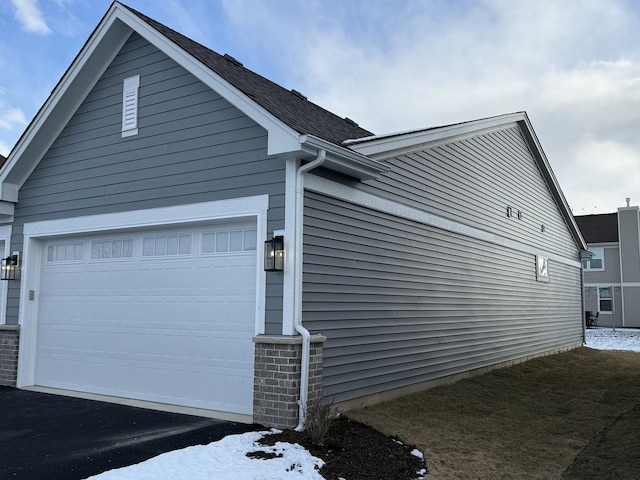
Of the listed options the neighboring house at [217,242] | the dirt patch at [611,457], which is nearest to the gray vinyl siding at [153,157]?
the neighboring house at [217,242]

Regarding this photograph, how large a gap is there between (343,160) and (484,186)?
627 cm

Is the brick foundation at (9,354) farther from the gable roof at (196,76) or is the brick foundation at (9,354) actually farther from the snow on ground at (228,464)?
the snow on ground at (228,464)

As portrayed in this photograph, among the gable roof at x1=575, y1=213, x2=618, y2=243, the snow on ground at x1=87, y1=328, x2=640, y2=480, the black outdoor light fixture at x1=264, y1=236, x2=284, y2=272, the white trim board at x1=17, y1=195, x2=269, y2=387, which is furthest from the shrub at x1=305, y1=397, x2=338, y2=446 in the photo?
the gable roof at x1=575, y1=213, x2=618, y2=243

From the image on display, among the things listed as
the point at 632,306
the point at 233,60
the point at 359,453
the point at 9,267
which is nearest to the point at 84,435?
the point at 359,453

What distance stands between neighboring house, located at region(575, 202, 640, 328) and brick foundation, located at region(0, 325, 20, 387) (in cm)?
2767

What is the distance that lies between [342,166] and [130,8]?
402cm

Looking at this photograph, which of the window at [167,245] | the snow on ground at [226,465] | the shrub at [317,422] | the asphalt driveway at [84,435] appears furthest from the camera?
the window at [167,245]

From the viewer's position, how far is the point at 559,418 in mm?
8008

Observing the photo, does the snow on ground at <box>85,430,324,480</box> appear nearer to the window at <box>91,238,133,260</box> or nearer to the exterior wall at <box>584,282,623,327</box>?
the window at <box>91,238,133,260</box>

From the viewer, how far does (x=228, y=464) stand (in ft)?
16.9

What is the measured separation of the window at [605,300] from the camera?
30.3 m

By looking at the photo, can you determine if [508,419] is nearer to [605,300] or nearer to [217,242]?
[217,242]

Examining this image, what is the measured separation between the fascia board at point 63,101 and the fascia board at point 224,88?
378 mm

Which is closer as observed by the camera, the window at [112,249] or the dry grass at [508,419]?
the dry grass at [508,419]
